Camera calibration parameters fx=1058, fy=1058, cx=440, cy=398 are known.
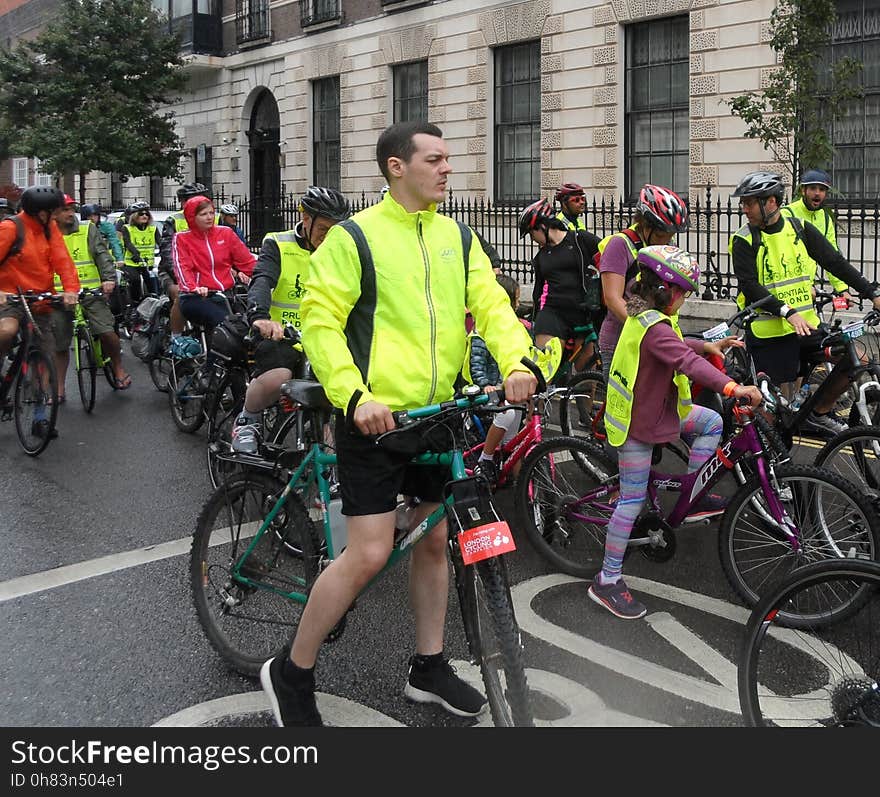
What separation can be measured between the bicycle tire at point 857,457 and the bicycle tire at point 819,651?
2070 millimetres

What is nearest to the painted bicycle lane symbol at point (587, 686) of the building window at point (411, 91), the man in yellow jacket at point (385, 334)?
the man in yellow jacket at point (385, 334)

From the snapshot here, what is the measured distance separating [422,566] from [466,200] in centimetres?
1745

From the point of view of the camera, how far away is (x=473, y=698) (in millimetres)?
3676

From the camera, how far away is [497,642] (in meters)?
3.07

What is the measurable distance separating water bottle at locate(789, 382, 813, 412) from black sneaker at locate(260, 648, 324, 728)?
3644 millimetres

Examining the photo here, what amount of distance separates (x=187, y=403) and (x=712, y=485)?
5.48 m

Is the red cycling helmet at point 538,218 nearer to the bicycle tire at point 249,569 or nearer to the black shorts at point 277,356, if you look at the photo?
the black shorts at point 277,356

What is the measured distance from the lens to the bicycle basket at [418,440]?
3299 mm

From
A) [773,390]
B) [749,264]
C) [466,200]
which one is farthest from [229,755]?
[466,200]

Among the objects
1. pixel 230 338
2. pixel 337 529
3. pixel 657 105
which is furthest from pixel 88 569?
pixel 657 105

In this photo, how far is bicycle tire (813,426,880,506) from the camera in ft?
16.7

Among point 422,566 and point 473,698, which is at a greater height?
point 422,566

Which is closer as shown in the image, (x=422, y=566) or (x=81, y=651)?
(x=422, y=566)

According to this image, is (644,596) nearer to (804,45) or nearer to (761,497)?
(761,497)
